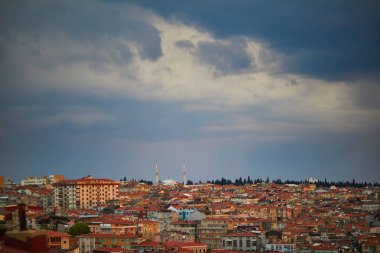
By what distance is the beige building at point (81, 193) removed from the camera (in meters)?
83.7

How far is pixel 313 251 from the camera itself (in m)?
48.2

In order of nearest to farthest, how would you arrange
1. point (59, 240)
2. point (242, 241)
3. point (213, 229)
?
point (59, 240)
point (242, 241)
point (213, 229)

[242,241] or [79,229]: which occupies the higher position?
[79,229]

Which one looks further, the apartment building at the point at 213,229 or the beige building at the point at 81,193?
the beige building at the point at 81,193

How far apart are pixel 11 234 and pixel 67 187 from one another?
3003 inches

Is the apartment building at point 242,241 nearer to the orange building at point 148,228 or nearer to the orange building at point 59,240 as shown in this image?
the orange building at point 148,228

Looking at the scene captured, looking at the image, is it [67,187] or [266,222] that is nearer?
[266,222]

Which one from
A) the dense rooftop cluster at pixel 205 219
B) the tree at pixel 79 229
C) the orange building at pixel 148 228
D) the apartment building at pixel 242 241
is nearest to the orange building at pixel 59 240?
the dense rooftop cluster at pixel 205 219

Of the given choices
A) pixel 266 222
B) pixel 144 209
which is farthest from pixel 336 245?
pixel 144 209

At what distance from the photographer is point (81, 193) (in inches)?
3329

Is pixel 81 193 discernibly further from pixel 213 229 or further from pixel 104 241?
pixel 104 241

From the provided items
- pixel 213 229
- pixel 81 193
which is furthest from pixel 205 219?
pixel 81 193

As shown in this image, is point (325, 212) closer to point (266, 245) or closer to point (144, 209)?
point (144, 209)

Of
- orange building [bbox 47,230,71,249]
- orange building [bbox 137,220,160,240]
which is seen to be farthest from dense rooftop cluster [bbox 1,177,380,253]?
orange building [bbox 47,230,71,249]
